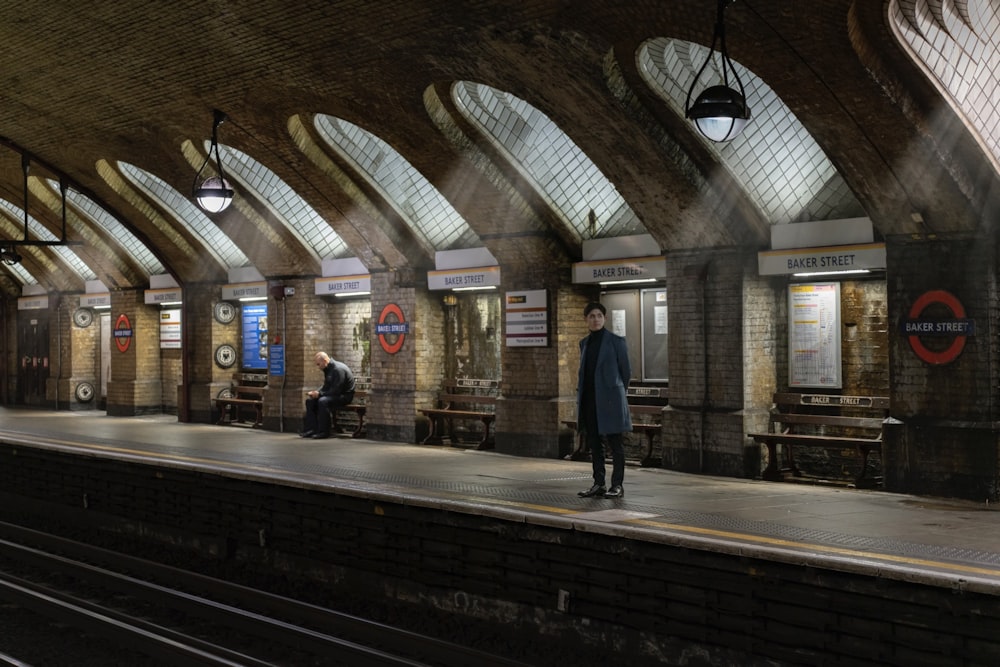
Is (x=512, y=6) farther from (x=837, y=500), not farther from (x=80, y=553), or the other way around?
(x=80, y=553)

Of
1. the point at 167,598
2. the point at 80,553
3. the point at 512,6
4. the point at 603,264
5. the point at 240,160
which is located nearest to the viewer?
the point at 167,598

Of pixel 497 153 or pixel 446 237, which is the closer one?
pixel 497 153

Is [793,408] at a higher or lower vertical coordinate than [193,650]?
higher

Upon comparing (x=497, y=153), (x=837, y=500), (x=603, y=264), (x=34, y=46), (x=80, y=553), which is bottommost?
(x=80, y=553)

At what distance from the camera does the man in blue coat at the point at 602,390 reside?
9.31 meters

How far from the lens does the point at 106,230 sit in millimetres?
22172

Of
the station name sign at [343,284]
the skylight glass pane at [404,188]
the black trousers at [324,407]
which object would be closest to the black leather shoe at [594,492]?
the skylight glass pane at [404,188]

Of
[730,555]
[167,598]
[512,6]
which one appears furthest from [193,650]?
[512,6]

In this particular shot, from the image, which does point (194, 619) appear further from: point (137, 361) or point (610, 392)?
point (137, 361)

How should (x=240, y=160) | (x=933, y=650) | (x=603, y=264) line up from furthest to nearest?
(x=240, y=160), (x=603, y=264), (x=933, y=650)

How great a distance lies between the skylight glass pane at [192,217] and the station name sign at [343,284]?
250 centimetres

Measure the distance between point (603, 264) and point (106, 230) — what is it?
12.2m

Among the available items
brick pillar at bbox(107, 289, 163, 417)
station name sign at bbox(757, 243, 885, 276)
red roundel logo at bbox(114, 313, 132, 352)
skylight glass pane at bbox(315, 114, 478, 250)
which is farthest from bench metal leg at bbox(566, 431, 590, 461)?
red roundel logo at bbox(114, 313, 132, 352)

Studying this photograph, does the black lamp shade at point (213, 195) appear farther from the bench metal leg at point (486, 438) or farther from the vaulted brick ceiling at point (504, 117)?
the bench metal leg at point (486, 438)
